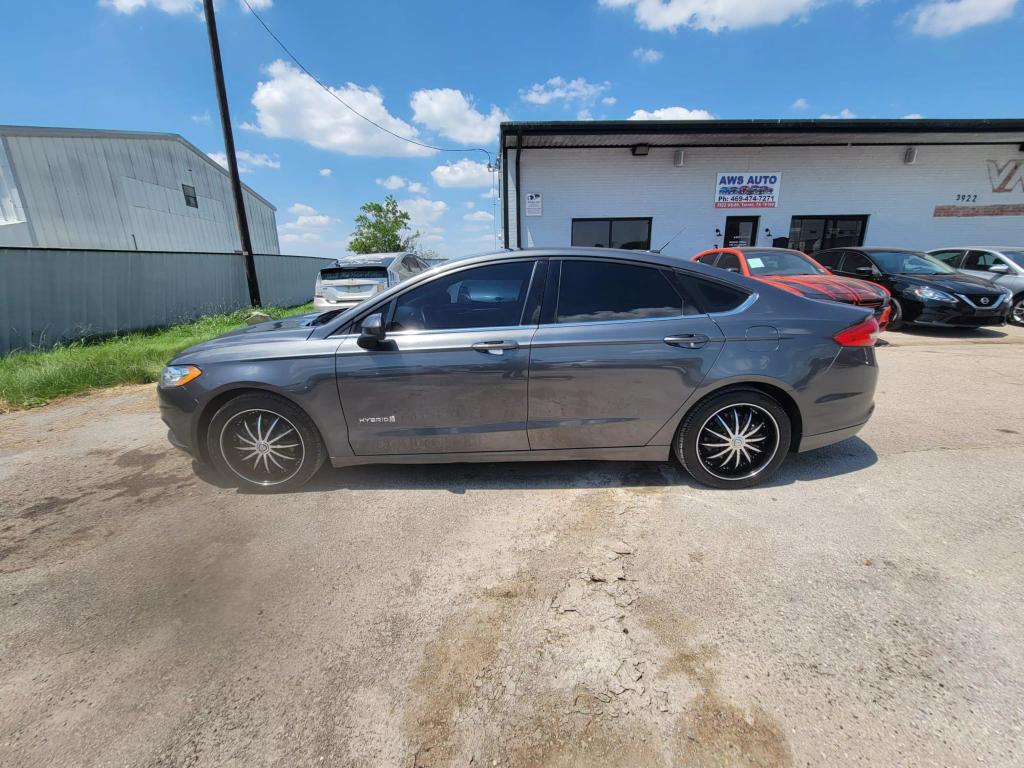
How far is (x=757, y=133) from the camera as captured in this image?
1214cm

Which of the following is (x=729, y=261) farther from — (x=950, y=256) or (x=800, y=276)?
(x=950, y=256)

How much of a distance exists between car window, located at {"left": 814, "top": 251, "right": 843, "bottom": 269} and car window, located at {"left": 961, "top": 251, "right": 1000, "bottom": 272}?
3018 mm

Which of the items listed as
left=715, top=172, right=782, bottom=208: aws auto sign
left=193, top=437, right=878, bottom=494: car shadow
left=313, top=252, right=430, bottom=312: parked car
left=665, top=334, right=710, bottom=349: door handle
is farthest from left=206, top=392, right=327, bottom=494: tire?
left=715, top=172, right=782, bottom=208: aws auto sign

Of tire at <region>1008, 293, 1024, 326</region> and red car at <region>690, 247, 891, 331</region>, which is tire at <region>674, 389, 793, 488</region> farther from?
tire at <region>1008, 293, 1024, 326</region>

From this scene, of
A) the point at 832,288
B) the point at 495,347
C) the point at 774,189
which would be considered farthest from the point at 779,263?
the point at 774,189

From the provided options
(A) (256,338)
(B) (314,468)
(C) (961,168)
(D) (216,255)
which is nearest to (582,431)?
(B) (314,468)

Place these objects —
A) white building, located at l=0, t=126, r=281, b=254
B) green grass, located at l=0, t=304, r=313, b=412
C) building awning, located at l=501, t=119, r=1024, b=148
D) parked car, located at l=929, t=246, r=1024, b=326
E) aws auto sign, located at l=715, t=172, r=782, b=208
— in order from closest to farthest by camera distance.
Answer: green grass, located at l=0, t=304, r=313, b=412 < parked car, located at l=929, t=246, r=1024, b=326 < building awning, located at l=501, t=119, r=1024, b=148 < aws auto sign, located at l=715, t=172, r=782, b=208 < white building, located at l=0, t=126, r=281, b=254

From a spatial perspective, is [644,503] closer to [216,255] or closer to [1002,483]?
[1002,483]

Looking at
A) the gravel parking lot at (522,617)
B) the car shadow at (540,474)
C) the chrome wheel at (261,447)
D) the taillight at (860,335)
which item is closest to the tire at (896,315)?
the gravel parking lot at (522,617)

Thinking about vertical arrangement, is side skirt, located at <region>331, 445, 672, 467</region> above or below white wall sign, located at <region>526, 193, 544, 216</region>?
below

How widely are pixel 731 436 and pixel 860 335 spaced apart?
42.4 inches

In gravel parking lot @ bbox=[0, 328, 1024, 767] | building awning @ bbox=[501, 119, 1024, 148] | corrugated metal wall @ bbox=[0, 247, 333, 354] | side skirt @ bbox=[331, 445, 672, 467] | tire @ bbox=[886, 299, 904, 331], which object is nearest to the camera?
gravel parking lot @ bbox=[0, 328, 1024, 767]

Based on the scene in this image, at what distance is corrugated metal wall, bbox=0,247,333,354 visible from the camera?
7438mm

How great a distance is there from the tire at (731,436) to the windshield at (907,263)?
8199mm
